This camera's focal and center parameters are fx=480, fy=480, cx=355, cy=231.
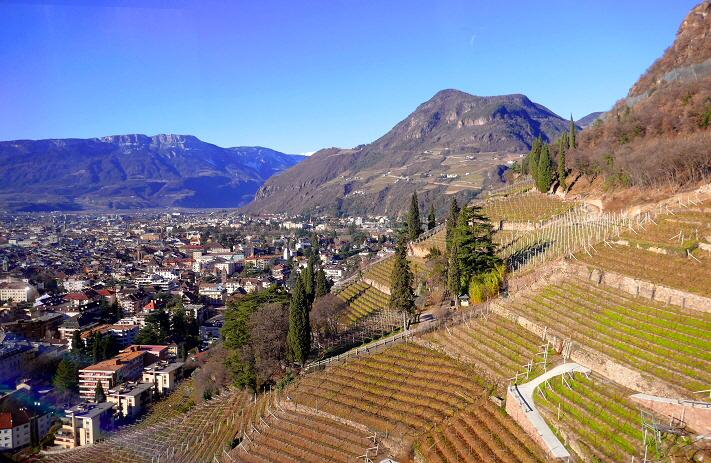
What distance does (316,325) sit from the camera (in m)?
26.3

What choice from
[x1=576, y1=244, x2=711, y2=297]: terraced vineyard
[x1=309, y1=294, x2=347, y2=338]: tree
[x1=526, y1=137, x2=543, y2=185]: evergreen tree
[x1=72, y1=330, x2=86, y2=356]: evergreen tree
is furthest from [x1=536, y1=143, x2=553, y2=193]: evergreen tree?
[x1=72, y1=330, x2=86, y2=356]: evergreen tree

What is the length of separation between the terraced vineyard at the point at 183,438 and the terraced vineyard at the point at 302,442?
2.16 m

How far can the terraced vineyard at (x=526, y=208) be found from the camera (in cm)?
3256

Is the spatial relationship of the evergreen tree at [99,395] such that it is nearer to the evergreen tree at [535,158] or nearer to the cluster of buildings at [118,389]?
the cluster of buildings at [118,389]

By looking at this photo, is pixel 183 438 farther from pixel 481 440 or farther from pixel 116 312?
pixel 116 312

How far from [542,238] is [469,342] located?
10.7 m

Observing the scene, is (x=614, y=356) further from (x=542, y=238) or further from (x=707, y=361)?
(x=542, y=238)

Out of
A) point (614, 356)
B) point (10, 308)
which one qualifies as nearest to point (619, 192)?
point (614, 356)

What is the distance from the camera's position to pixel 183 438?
2342 centimetres

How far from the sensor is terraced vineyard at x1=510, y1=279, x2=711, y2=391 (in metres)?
11.8

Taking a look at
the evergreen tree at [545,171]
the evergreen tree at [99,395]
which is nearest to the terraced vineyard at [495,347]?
the evergreen tree at [545,171]

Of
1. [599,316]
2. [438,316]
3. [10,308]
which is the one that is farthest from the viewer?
[10,308]

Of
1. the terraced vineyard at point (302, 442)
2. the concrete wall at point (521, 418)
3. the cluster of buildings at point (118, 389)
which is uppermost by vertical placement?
the concrete wall at point (521, 418)

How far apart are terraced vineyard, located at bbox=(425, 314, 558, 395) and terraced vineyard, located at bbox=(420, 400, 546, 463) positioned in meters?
1.13
